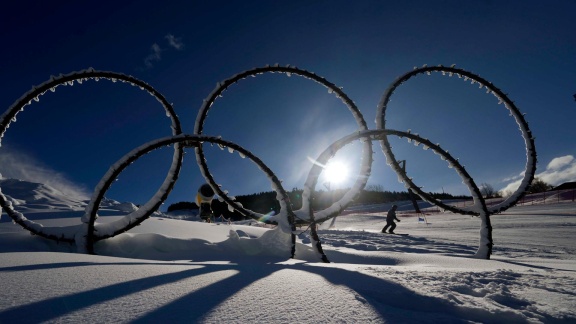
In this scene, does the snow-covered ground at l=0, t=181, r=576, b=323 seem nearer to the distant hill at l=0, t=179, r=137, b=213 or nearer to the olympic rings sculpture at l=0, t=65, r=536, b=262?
the olympic rings sculpture at l=0, t=65, r=536, b=262

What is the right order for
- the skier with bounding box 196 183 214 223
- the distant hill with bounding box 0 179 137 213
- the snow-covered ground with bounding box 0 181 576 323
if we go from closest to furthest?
the snow-covered ground with bounding box 0 181 576 323
the distant hill with bounding box 0 179 137 213
the skier with bounding box 196 183 214 223

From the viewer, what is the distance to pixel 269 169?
7.22 m

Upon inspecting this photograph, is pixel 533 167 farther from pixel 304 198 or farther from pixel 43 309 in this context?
pixel 43 309

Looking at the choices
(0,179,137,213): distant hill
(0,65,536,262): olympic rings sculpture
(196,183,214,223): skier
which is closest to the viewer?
(0,65,536,262): olympic rings sculpture

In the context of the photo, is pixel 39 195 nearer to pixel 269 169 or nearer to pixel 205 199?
pixel 205 199

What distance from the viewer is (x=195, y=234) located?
843cm

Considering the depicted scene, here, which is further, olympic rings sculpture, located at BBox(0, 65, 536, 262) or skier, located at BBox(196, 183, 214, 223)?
skier, located at BBox(196, 183, 214, 223)

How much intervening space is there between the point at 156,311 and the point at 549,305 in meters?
2.66

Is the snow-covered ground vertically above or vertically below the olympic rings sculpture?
below

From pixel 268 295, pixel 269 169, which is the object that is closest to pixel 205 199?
pixel 269 169

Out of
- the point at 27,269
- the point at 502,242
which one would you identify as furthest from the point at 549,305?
the point at 502,242

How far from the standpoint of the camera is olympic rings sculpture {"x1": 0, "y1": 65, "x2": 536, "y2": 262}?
639 centimetres

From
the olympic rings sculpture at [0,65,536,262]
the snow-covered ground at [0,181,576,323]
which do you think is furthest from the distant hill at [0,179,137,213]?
the snow-covered ground at [0,181,576,323]

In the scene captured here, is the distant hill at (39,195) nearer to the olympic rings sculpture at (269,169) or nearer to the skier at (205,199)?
the skier at (205,199)
